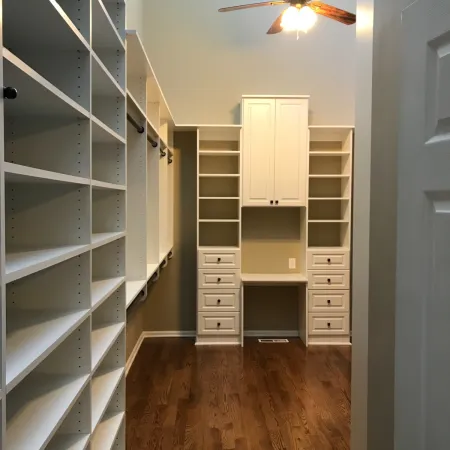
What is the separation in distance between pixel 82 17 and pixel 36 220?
72 centimetres

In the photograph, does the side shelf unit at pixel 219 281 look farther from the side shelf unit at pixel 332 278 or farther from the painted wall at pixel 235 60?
the side shelf unit at pixel 332 278

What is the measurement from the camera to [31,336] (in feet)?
3.80

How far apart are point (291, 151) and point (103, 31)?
2.85 m

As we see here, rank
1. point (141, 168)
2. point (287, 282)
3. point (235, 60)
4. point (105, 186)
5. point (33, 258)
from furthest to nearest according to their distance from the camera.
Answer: point (235, 60), point (287, 282), point (141, 168), point (105, 186), point (33, 258)

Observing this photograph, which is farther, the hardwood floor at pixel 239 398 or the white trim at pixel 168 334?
the white trim at pixel 168 334

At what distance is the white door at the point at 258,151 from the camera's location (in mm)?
4344

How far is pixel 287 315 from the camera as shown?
4762 mm

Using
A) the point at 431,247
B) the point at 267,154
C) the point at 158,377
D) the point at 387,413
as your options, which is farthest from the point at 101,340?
the point at 267,154

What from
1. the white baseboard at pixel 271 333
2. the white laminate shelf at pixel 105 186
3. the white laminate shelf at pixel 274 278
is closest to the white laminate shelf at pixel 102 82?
the white laminate shelf at pixel 105 186

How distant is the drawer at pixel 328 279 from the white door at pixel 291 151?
77 centimetres

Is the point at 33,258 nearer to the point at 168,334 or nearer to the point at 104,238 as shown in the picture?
the point at 104,238

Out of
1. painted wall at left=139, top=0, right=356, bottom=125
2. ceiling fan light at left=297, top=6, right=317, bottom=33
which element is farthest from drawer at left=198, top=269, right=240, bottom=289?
ceiling fan light at left=297, top=6, right=317, bottom=33

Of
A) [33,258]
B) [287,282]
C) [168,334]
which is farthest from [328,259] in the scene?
[33,258]

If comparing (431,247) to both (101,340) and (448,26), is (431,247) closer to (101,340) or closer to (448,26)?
(448,26)
